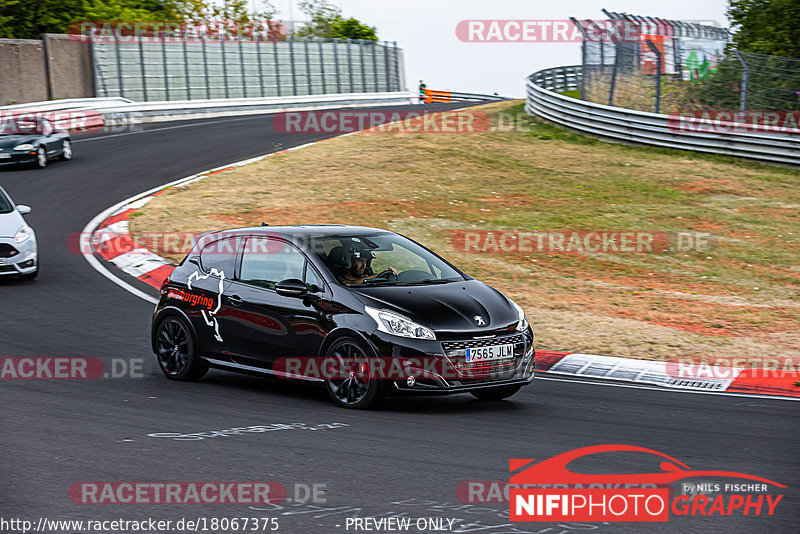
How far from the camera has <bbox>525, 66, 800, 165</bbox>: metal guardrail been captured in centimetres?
2514

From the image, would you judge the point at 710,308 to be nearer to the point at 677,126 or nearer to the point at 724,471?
the point at 724,471

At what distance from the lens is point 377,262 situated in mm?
8727

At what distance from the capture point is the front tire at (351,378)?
7.99m

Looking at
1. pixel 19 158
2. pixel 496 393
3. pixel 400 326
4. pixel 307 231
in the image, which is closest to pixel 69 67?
pixel 19 158

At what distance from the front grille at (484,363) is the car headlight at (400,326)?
0.18m

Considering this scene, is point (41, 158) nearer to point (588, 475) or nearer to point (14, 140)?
point (14, 140)

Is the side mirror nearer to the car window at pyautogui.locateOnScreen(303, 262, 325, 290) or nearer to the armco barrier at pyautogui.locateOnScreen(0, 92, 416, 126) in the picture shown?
the car window at pyautogui.locateOnScreen(303, 262, 325, 290)

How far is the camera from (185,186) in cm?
2298

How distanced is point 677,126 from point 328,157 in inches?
376

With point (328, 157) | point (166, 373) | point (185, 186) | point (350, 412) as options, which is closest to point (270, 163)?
point (328, 157)

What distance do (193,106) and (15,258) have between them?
2768cm

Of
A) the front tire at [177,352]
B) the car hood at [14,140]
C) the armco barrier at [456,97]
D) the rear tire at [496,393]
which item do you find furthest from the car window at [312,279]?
the armco barrier at [456,97]

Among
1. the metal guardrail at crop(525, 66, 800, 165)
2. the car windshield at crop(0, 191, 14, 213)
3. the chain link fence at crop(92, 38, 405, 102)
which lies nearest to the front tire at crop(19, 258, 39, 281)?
the car windshield at crop(0, 191, 14, 213)

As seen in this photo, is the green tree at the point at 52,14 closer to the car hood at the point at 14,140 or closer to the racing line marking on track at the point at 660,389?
the car hood at the point at 14,140
